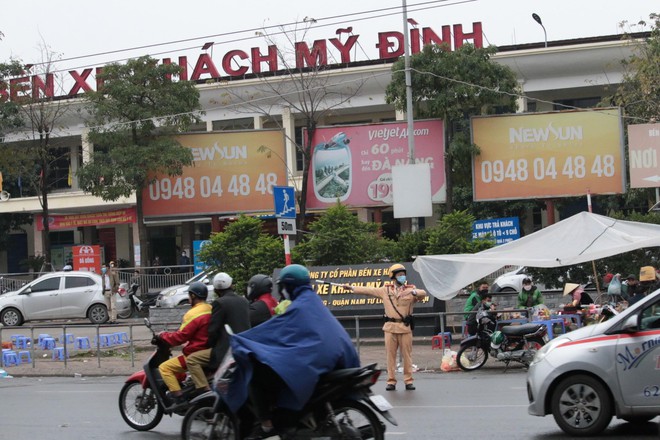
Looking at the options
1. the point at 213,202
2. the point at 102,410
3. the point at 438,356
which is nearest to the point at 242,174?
the point at 213,202

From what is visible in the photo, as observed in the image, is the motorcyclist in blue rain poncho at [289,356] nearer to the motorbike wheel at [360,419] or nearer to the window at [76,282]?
the motorbike wheel at [360,419]

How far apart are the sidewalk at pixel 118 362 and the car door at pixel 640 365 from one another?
26.6ft

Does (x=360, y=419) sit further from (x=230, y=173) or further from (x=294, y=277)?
(x=230, y=173)

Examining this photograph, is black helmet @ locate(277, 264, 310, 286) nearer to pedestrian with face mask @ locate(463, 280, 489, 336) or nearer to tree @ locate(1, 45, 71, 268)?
pedestrian with face mask @ locate(463, 280, 489, 336)

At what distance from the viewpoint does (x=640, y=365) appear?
9117mm

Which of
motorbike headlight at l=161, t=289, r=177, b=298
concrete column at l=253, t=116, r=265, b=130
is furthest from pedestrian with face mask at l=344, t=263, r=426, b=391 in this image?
concrete column at l=253, t=116, r=265, b=130

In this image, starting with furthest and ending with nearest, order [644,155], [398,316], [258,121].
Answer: [258,121] → [644,155] → [398,316]

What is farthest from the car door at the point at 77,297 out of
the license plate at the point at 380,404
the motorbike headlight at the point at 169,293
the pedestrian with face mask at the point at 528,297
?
the license plate at the point at 380,404

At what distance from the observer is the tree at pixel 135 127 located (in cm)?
3412

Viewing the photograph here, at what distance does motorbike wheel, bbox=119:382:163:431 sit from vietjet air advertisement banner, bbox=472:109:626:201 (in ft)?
77.7

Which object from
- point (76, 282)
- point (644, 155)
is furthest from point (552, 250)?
point (76, 282)

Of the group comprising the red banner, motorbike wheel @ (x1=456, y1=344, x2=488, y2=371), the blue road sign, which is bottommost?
motorbike wheel @ (x1=456, y1=344, x2=488, y2=371)

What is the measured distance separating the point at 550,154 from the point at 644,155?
3145mm

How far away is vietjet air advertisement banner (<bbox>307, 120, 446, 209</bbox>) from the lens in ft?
111
